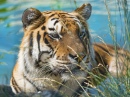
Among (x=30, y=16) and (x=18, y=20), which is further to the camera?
(x=18, y=20)

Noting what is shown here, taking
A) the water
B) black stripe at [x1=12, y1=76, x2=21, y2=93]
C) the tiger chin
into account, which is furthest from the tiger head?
the water

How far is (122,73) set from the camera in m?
3.27

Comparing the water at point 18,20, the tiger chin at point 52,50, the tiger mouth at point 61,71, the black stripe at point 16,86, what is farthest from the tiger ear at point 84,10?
the black stripe at point 16,86

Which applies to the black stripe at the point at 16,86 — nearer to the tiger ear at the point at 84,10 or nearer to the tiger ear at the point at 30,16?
the tiger ear at the point at 30,16

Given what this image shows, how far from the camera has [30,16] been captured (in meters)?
4.03

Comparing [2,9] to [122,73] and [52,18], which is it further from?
[122,73]

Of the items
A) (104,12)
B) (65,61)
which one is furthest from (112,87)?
(104,12)

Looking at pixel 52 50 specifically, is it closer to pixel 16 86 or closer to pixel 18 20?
pixel 16 86

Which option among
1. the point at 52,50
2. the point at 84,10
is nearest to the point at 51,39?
the point at 52,50

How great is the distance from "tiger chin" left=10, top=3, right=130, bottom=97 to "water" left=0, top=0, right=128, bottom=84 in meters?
0.28

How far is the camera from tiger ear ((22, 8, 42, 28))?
4.01m

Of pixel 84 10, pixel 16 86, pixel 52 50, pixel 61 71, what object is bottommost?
pixel 16 86

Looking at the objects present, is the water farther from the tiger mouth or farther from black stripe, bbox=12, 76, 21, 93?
the tiger mouth

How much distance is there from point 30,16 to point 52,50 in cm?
33
